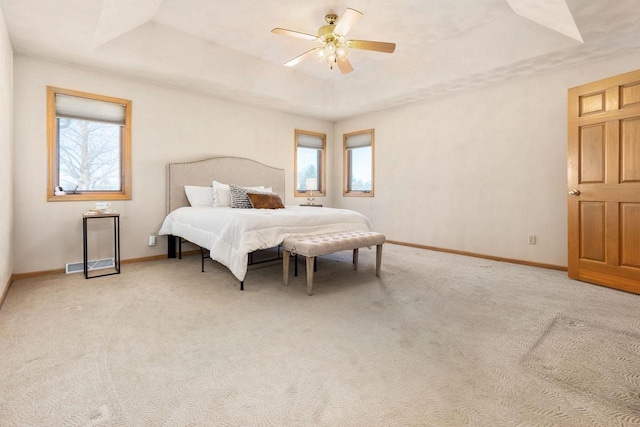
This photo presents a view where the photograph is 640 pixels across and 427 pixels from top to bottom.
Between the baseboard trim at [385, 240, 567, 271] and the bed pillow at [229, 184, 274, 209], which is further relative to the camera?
the bed pillow at [229, 184, 274, 209]

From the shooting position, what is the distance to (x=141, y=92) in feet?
13.5

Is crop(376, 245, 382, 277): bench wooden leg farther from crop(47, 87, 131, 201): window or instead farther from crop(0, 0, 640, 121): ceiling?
crop(47, 87, 131, 201): window

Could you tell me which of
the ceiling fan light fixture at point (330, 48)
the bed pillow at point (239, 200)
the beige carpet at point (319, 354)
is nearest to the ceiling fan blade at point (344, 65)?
the ceiling fan light fixture at point (330, 48)

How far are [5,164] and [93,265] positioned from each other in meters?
1.50

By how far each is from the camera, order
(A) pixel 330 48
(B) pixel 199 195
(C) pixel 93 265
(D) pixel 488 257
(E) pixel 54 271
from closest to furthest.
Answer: (A) pixel 330 48
(E) pixel 54 271
(C) pixel 93 265
(D) pixel 488 257
(B) pixel 199 195

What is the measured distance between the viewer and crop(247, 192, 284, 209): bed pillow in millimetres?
4113

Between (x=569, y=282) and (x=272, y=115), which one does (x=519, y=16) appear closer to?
(x=569, y=282)

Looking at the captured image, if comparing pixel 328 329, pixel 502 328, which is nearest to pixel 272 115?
pixel 328 329

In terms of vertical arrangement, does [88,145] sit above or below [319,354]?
above

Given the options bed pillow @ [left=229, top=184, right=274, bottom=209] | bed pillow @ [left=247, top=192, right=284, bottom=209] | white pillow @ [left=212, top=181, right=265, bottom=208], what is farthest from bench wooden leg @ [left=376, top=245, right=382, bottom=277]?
white pillow @ [left=212, top=181, right=265, bottom=208]

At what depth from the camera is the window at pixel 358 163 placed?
6035 mm

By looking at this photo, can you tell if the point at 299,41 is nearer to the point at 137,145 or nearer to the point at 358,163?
the point at 137,145

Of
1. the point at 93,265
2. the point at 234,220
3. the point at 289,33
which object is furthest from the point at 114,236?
the point at 289,33

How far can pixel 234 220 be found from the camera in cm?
290
